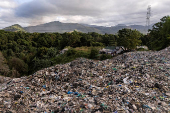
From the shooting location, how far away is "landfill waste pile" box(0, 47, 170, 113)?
3.00m

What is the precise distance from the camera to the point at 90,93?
12.2 feet

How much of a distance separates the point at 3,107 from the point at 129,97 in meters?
3.67

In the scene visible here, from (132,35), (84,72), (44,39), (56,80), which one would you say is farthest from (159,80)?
(44,39)

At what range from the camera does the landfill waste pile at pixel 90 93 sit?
3002 mm

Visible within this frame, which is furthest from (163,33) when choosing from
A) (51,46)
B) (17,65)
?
(17,65)

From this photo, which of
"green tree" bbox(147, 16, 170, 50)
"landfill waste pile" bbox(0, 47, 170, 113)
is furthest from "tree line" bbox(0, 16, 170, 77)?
"landfill waste pile" bbox(0, 47, 170, 113)

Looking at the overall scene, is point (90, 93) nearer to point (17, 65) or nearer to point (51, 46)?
point (17, 65)

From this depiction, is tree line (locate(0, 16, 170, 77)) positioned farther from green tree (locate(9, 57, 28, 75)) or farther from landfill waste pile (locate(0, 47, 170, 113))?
landfill waste pile (locate(0, 47, 170, 113))

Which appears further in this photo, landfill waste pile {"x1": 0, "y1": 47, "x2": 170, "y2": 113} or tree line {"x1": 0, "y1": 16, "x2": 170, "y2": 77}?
tree line {"x1": 0, "y1": 16, "x2": 170, "y2": 77}

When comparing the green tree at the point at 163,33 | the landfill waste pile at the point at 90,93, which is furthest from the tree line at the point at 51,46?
the landfill waste pile at the point at 90,93

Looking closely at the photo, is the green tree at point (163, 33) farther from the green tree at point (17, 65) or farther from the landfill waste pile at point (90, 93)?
the green tree at point (17, 65)

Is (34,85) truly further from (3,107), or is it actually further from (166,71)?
(166,71)

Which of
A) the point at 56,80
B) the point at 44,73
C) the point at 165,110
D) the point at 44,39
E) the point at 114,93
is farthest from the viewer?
the point at 44,39

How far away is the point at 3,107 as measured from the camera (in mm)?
3125
